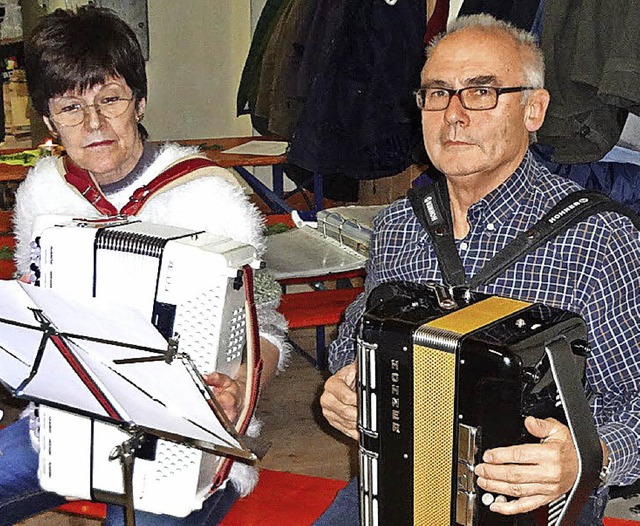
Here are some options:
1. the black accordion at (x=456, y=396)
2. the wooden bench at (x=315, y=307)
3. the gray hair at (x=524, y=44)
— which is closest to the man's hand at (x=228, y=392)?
the black accordion at (x=456, y=396)

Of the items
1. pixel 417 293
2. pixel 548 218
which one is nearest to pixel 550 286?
pixel 548 218

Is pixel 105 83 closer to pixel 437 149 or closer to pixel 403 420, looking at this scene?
pixel 437 149

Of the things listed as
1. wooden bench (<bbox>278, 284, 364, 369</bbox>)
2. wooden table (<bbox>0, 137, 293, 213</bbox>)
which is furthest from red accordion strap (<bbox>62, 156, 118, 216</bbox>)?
wooden table (<bbox>0, 137, 293, 213</bbox>)

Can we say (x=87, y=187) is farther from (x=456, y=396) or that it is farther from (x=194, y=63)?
(x=194, y=63)

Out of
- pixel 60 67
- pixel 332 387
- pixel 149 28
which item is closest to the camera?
pixel 332 387

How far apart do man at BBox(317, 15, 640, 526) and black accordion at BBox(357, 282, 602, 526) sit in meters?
0.06

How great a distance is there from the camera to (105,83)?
1962 mm

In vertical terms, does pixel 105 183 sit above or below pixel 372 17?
below

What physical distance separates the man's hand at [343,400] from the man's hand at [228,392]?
0.16 metres

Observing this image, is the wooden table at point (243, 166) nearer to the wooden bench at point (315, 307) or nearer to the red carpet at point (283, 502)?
the wooden bench at point (315, 307)

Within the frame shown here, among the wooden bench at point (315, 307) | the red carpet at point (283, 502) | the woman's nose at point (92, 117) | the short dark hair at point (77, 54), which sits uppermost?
the short dark hair at point (77, 54)

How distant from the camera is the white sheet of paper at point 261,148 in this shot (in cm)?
452

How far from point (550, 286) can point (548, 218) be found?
0.12 m

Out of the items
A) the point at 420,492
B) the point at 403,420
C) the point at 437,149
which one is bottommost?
the point at 420,492
